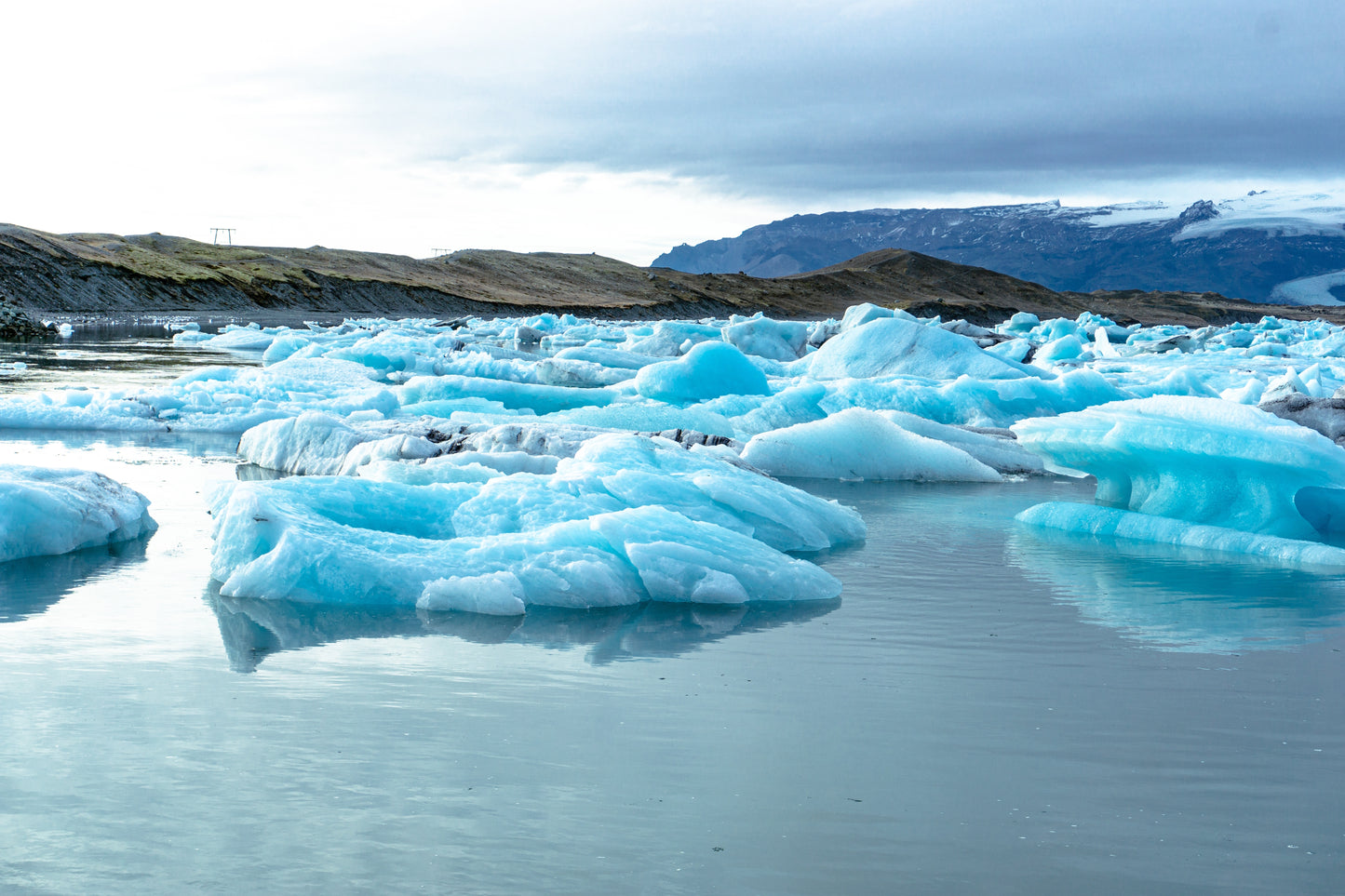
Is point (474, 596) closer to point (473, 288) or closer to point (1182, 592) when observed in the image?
point (1182, 592)

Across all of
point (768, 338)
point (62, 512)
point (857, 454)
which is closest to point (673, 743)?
point (62, 512)

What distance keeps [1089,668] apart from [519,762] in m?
2.27

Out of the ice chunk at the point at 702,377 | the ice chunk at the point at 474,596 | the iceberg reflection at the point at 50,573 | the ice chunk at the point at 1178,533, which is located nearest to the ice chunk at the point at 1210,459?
the ice chunk at the point at 1178,533

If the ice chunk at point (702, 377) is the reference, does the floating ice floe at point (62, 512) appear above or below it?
below

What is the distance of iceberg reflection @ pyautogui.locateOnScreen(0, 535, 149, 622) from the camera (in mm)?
4910

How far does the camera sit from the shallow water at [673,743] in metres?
2.69

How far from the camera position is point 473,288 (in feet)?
248

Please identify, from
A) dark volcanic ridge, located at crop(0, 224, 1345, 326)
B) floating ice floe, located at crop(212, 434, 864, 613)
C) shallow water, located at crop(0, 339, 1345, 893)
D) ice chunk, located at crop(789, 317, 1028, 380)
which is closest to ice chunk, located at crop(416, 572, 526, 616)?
floating ice floe, located at crop(212, 434, 864, 613)

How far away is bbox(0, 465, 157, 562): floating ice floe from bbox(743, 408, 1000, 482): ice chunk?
4.87m

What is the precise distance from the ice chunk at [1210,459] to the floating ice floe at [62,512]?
5476 mm

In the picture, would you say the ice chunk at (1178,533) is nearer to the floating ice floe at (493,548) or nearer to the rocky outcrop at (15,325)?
the floating ice floe at (493,548)

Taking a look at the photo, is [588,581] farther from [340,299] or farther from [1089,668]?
[340,299]

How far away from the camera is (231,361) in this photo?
2141cm

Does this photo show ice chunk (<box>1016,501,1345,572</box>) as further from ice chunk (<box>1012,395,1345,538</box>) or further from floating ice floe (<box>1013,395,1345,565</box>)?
ice chunk (<box>1012,395,1345,538</box>)
